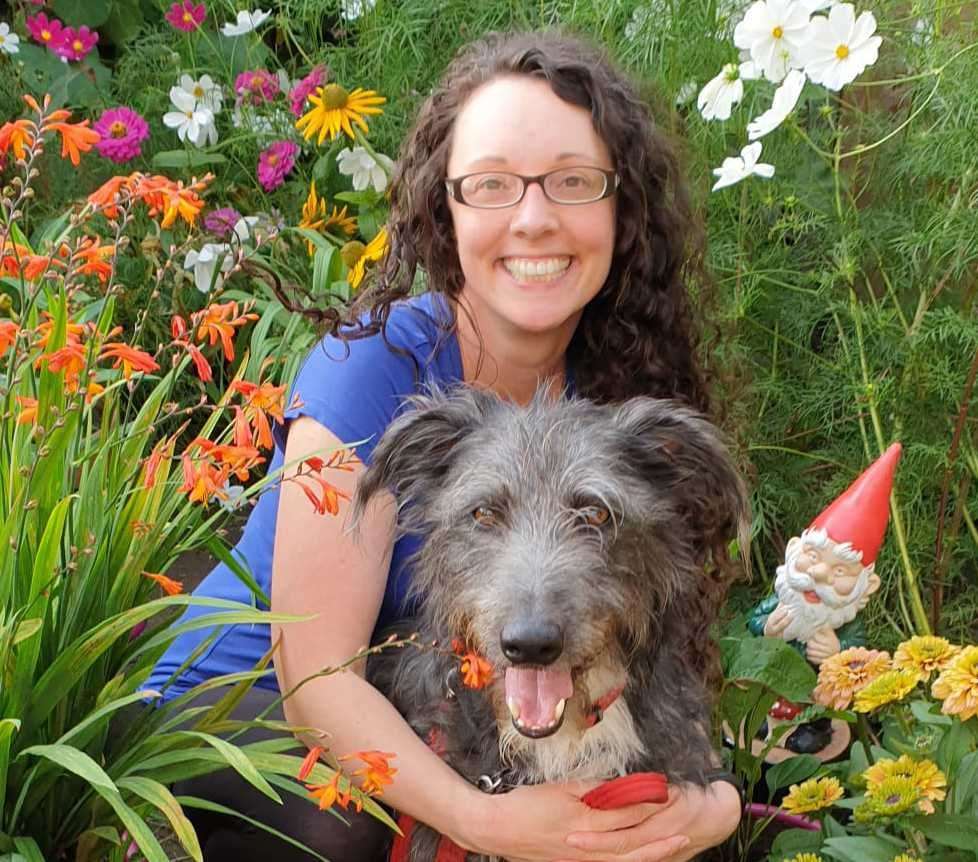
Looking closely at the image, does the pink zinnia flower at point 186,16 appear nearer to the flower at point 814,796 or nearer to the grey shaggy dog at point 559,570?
the grey shaggy dog at point 559,570

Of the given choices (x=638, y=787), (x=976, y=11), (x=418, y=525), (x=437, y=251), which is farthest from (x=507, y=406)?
(x=976, y=11)

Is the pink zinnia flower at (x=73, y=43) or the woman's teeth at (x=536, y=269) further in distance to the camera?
the pink zinnia flower at (x=73, y=43)

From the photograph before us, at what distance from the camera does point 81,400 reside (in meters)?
1.96

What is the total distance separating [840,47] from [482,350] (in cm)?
104

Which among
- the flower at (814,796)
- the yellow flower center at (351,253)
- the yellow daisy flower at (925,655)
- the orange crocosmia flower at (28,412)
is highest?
the yellow flower center at (351,253)

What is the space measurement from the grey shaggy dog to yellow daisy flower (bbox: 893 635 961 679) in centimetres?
38

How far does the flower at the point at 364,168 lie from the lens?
3920 millimetres

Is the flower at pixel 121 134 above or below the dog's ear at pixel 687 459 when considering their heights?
above

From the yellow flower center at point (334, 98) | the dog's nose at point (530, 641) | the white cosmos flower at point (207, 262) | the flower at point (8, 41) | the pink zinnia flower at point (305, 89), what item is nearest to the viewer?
the dog's nose at point (530, 641)

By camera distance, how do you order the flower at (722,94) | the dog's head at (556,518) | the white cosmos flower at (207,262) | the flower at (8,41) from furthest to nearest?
the flower at (8,41)
the white cosmos flower at (207,262)
the flower at (722,94)
the dog's head at (556,518)

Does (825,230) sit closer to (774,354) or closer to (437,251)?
(774,354)

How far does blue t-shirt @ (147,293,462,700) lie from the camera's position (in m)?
2.55

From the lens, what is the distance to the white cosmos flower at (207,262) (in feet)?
12.2

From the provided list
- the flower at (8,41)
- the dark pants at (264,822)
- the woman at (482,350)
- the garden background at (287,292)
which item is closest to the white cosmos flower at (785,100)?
the garden background at (287,292)
